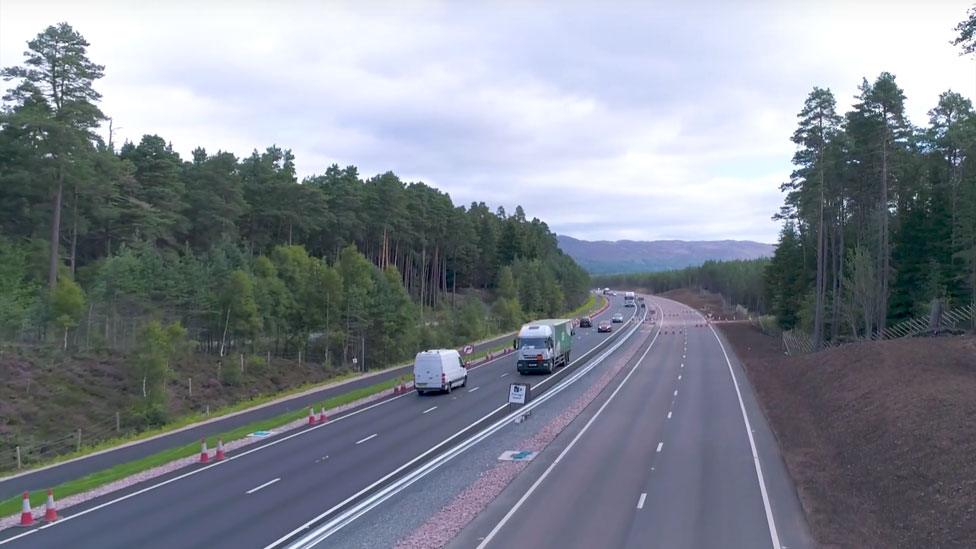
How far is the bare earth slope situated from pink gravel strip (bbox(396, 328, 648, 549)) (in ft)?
23.0

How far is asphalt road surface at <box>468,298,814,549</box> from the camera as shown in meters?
15.3

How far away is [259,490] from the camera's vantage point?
20359 mm

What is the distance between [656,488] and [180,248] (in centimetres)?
5680

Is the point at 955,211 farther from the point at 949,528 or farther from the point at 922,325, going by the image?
the point at 949,528

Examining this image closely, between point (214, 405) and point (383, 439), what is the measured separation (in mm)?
23896

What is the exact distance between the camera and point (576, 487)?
63.9ft

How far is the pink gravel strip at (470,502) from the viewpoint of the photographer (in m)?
15.4

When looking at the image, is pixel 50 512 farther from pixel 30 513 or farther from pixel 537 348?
pixel 537 348

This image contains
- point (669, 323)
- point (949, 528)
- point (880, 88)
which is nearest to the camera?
point (949, 528)

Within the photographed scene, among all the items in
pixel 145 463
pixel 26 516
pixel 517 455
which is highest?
pixel 517 455

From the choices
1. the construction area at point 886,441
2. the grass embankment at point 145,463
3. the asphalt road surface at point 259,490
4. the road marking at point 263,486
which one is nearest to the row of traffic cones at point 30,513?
the asphalt road surface at point 259,490

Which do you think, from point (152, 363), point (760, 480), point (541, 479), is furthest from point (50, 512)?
point (152, 363)

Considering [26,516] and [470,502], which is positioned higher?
[470,502]

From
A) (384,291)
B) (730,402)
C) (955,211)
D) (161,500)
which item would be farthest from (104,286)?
(955,211)
